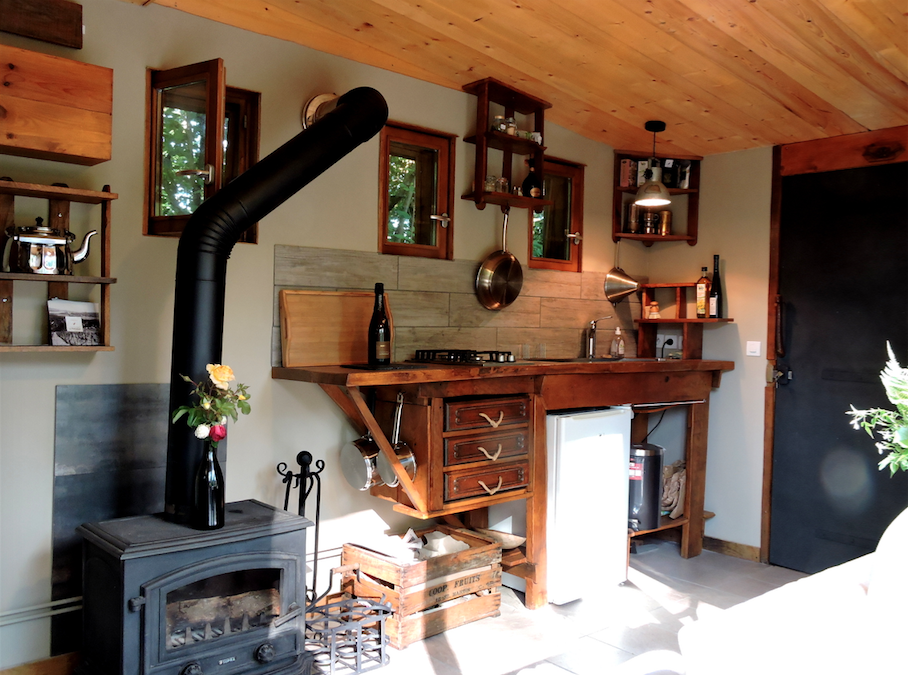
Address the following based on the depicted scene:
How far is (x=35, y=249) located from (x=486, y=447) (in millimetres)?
1892

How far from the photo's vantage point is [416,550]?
3264 mm

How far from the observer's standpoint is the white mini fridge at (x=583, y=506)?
3422 millimetres

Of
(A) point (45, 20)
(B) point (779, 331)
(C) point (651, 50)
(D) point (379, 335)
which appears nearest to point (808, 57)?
(C) point (651, 50)

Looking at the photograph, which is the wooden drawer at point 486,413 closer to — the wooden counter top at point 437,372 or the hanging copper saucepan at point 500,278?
the wooden counter top at point 437,372

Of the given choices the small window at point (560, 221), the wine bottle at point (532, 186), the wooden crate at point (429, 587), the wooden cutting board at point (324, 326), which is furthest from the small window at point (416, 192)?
the wooden crate at point (429, 587)

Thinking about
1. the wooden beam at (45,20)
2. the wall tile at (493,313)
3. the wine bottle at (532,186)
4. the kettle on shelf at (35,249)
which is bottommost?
the wall tile at (493,313)

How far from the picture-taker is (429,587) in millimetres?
3057

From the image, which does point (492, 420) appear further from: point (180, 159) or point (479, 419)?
point (180, 159)

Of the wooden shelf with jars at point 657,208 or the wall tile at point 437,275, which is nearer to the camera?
the wall tile at point 437,275

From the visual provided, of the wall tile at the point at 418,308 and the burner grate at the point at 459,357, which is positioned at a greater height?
the wall tile at the point at 418,308

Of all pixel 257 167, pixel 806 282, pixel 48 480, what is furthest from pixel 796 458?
pixel 48 480

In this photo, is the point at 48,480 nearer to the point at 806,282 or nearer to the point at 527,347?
the point at 527,347

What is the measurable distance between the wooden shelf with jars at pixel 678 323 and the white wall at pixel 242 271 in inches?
12.3

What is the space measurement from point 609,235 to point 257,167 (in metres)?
2.65
